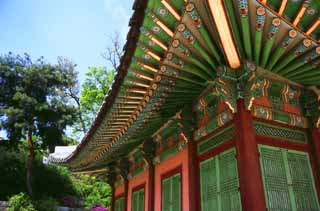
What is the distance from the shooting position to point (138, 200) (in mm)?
8211

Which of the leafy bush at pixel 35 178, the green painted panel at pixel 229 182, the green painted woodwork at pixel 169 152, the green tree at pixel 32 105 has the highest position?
the green tree at pixel 32 105

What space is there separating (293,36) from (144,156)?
493 centimetres

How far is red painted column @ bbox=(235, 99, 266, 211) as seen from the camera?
3.81 metres

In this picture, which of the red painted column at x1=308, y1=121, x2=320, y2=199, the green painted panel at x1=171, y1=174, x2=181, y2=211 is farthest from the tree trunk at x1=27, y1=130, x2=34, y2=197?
the red painted column at x1=308, y1=121, x2=320, y2=199

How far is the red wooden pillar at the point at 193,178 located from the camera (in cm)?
512

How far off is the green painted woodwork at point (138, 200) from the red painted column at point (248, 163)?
4.35 meters

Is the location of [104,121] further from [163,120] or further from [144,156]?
[144,156]

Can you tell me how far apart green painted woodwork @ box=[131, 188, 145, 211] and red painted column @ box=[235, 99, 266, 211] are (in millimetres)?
4350

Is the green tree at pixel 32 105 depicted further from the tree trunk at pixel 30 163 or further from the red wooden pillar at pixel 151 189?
the red wooden pillar at pixel 151 189

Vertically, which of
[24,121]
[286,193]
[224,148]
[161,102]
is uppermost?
[24,121]

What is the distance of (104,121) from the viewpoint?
599 cm

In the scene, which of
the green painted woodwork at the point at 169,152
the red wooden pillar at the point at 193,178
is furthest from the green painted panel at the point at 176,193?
the red wooden pillar at the point at 193,178

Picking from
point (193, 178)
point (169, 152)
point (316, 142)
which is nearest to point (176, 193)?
point (193, 178)

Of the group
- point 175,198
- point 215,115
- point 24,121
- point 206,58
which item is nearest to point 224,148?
point 215,115
